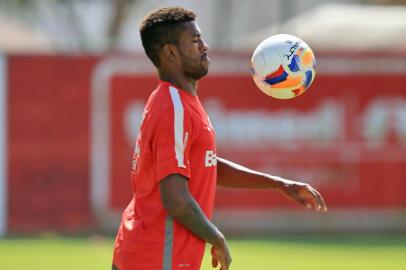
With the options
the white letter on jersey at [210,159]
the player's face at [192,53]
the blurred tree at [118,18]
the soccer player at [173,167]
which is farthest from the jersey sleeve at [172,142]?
the blurred tree at [118,18]

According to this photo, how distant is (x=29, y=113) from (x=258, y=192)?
13.2 feet

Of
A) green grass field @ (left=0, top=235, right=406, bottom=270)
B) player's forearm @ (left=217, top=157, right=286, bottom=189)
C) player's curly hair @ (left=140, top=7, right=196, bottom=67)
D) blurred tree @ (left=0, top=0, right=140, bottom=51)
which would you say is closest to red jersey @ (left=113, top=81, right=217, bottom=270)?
player's curly hair @ (left=140, top=7, right=196, bottom=67)

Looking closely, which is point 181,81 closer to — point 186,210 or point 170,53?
point 170,53

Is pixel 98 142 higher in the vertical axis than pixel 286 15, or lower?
lower

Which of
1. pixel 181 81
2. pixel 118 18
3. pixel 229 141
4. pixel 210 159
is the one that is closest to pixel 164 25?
pixel 181 81

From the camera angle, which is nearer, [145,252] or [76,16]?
[145,252]

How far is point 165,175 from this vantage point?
5.66 m

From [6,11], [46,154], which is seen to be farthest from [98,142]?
[6,11]

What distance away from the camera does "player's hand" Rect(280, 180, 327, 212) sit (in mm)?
6262

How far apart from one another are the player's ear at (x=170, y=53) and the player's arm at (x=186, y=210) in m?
0.71

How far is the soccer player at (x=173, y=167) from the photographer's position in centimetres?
568

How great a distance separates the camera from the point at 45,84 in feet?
56.9

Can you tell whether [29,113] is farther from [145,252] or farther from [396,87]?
[145,252]

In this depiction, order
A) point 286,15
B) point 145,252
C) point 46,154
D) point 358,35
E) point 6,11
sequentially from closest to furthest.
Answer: point 145,252, point 46,154, point 358,35, point 286,15, point 6,11
